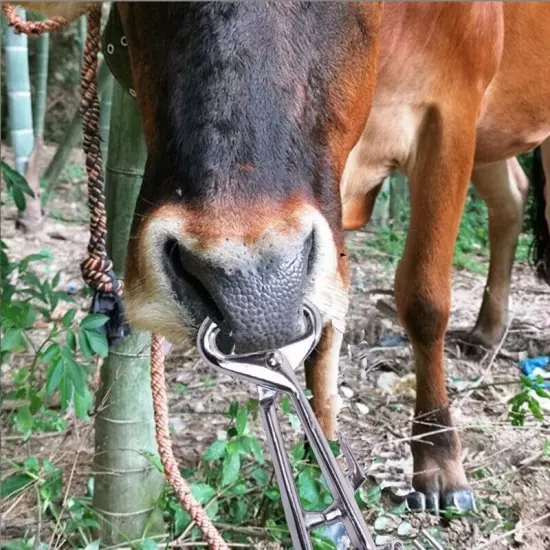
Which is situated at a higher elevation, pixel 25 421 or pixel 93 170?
pixel 93 170

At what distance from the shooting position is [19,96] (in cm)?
464

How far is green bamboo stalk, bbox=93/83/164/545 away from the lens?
1.87 metres

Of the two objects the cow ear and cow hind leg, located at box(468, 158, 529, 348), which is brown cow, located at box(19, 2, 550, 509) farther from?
cow hind leg, located at box(468, 158, 529, 348)

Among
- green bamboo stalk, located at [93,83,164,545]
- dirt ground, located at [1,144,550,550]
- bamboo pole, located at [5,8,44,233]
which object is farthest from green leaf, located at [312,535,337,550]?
bamboo pole, located at [5,8,44,233]

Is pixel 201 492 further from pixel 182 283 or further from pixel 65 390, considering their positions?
pixel 182 283

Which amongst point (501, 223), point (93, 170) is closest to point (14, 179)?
point (93, 170)

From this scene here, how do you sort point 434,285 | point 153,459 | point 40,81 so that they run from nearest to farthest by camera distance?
point 153,459 → point 434,285 → point 40,81

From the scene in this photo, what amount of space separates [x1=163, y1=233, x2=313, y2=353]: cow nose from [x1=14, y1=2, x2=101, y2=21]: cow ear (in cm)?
82

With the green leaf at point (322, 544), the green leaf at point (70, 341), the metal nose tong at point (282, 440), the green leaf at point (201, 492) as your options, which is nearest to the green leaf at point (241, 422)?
the green leaf at point (201, 492)

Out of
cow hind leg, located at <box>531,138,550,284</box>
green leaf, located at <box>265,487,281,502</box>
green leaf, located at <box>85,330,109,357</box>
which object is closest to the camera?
green leaf, located at <box>85,330,109,357</box>

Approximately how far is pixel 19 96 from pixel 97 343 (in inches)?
136

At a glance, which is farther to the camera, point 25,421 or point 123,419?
point 123,419

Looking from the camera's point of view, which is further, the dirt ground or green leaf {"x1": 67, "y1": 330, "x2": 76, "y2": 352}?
the dirt ground

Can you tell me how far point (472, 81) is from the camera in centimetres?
225
